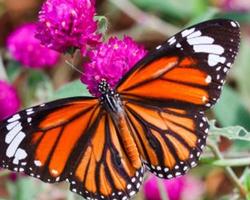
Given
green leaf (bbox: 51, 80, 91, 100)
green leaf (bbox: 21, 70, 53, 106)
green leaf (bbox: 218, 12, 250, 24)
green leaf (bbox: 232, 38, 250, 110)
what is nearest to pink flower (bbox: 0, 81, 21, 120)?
green leaf (bbox: 21, 70, 53, 106)

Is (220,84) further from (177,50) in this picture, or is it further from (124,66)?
(124,66)

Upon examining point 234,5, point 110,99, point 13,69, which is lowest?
point 110,99

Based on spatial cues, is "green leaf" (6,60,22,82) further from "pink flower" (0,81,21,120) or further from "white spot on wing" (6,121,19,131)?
"white spot on wing" (6,121,19,131)

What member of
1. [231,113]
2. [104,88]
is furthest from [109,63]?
[231,113]

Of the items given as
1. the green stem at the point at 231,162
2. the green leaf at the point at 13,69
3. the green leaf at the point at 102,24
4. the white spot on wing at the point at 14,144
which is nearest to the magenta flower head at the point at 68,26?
the green leaf at the point at 102,24

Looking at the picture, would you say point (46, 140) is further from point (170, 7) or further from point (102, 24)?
point (170, 7)

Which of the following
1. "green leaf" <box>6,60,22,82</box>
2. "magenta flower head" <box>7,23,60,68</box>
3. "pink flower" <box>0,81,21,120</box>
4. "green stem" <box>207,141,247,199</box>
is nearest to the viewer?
"green stem" <box>207,141,247,199</box>
